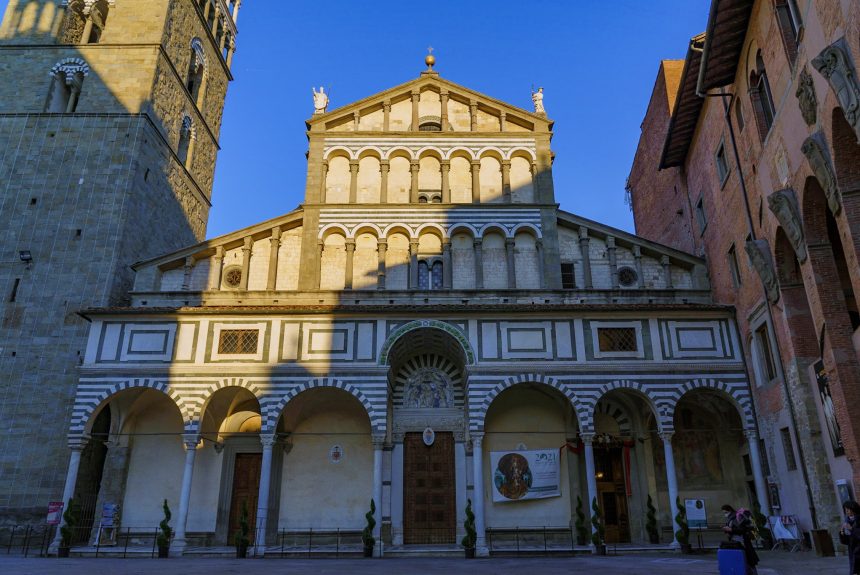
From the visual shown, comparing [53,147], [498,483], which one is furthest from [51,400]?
[498,483]

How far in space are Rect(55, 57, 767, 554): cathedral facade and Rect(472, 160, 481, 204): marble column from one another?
0.11 meters

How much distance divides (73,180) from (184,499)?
11604 millimetres

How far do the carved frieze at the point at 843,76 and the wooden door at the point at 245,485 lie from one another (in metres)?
16.7

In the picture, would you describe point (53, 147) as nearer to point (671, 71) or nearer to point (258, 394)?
point (258, 394)

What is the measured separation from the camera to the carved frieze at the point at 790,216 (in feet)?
40.5

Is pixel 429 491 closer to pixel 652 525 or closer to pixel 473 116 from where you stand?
pixel 652 525

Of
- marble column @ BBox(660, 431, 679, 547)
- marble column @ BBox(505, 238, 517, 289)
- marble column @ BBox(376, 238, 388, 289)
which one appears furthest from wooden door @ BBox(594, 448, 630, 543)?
marble column @ BBox(376, 238, 388, 289)

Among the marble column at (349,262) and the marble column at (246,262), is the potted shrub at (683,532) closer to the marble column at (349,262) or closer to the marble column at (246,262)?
the marble column at (349,262)

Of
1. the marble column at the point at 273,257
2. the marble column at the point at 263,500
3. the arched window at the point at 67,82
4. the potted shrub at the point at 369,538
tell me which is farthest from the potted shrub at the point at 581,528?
the arched window at the point at 67,82

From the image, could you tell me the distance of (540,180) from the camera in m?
20.9

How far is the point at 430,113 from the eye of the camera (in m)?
22.5

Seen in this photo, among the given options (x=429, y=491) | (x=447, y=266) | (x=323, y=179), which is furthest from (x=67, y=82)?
(x=429, y=491)

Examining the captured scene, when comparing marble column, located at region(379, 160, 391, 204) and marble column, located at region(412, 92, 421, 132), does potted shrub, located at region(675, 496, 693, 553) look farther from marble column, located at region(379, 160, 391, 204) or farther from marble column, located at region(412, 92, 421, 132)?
marble column, located at region(412, 92, 421, 132)

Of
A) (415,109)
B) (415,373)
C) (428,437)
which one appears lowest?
(428,437)
